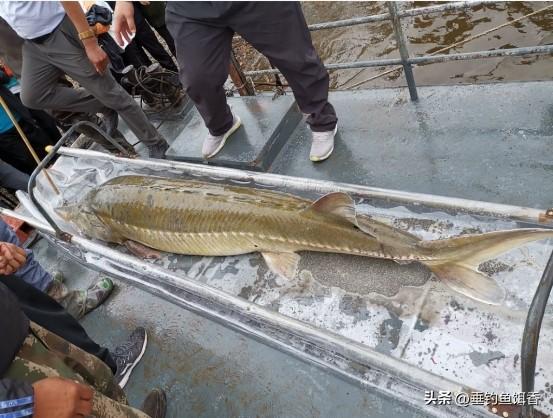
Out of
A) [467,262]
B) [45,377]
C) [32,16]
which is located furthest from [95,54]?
[467,262]

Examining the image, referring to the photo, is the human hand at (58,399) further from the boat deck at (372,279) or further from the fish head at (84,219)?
the fish head at (84,219)

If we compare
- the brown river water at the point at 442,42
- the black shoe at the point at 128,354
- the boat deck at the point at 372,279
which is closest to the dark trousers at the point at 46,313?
the black shoe at the point at 128,354

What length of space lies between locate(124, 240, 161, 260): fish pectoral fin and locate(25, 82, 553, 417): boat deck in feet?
0.33

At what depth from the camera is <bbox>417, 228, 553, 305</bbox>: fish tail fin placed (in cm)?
186

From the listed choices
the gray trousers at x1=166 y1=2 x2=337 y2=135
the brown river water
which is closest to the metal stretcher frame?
the gray trousers at x1=166 y1=2 x2=337 y2=135

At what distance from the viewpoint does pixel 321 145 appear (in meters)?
3.43

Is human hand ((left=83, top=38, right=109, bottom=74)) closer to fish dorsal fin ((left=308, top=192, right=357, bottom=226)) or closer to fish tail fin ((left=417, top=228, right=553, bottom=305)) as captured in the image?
fish dorsal fin ((left=308, top=192, right=357, bottom=226))

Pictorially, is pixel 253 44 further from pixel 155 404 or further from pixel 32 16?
pixel 155 404

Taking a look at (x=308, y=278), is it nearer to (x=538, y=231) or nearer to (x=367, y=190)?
(x=367, y=190)

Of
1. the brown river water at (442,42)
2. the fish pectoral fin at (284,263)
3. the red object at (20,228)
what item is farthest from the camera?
the brown river water at (442,42)

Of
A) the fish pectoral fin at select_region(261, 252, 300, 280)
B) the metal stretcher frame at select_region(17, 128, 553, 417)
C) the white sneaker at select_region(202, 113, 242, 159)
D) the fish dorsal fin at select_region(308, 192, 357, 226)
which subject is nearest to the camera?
the metal stretcher frame at select_region(17, 128, 553, 417)

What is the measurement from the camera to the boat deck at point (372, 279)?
76.9 inches

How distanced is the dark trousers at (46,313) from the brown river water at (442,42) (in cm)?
540

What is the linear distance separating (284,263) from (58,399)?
127 centimetres
